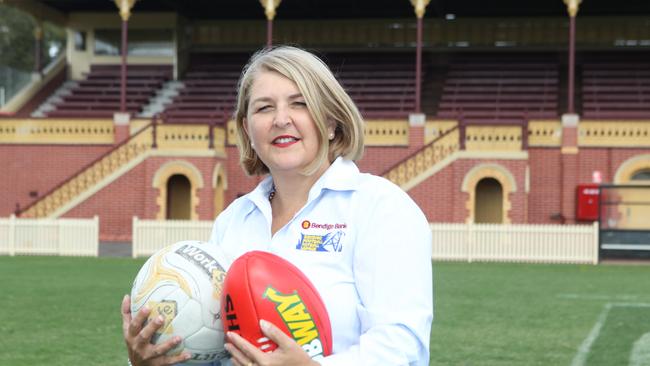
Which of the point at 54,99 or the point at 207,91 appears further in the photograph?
the point at 54,99

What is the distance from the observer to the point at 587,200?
2686 cm

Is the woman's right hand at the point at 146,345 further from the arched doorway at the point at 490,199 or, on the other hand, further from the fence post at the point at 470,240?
the arched doorway at the point at 490,199

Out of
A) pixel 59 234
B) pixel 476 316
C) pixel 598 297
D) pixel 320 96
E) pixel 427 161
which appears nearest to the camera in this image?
pixel 320 96

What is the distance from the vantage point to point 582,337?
984cm

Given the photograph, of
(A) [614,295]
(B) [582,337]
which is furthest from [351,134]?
(A) [614,295]

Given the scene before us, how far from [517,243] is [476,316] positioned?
10341mm

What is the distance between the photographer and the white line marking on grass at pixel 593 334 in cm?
847

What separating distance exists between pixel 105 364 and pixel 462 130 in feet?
62.1

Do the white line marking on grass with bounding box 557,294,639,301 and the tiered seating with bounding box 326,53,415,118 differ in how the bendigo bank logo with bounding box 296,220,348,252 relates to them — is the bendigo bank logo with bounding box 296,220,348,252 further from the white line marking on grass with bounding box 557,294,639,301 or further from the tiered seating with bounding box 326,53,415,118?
the tiered seating with bounding box 326,53,415,118

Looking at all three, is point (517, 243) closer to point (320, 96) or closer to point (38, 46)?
point (320, 96)

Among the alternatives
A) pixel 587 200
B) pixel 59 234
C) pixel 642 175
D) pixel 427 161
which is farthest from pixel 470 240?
pixel 59 234

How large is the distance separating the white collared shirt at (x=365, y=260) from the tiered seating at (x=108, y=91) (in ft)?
92.8

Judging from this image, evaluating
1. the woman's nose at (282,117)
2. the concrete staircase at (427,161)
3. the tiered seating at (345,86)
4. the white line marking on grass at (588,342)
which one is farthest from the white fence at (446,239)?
the woman's nose at (282,117)

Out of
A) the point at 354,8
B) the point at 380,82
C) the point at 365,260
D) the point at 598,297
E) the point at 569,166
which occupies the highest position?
the point at 354,8
